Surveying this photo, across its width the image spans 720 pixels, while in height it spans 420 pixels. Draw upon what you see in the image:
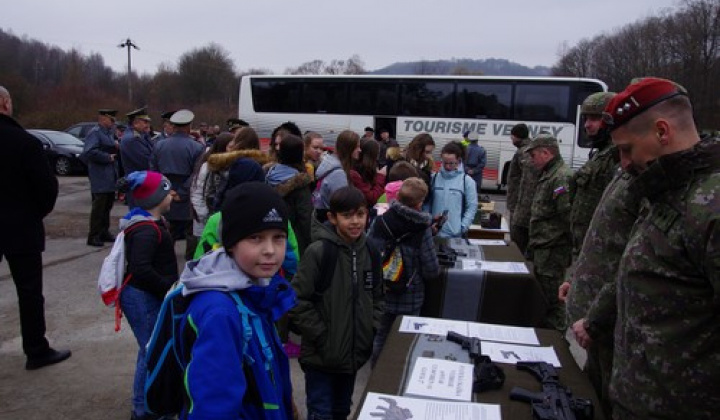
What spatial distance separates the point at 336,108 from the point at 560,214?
13.0 meters

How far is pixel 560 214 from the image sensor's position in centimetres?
484

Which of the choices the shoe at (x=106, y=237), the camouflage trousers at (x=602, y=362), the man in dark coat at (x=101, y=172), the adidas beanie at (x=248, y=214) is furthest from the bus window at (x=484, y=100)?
the adidas beanie at (x=248, y=214)

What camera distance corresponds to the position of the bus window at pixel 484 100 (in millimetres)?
15587

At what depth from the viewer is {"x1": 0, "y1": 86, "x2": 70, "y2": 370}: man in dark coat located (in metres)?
3.82

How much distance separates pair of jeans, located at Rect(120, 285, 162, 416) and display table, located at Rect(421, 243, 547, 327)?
2043 mm

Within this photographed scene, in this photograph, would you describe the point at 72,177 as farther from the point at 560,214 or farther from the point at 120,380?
the point at 560,214

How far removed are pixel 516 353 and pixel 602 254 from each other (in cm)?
73

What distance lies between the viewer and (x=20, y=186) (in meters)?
3.90

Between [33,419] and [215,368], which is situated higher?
[215,368]

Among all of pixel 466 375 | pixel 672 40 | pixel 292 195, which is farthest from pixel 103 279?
pixel 672 40

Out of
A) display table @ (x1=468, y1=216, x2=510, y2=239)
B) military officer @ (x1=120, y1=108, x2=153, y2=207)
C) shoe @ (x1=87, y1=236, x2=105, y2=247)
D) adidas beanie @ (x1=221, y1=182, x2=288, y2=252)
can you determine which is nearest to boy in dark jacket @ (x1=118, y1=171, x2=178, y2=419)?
adidas beanie @ (x1=221, y1=182, x2=288, y2=252)

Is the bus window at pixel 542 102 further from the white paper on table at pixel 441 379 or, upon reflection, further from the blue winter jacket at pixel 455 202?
the white paper on table at pixel 441 379

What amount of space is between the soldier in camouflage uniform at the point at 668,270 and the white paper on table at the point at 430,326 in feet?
2.90

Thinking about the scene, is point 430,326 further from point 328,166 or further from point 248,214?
point 328,166
